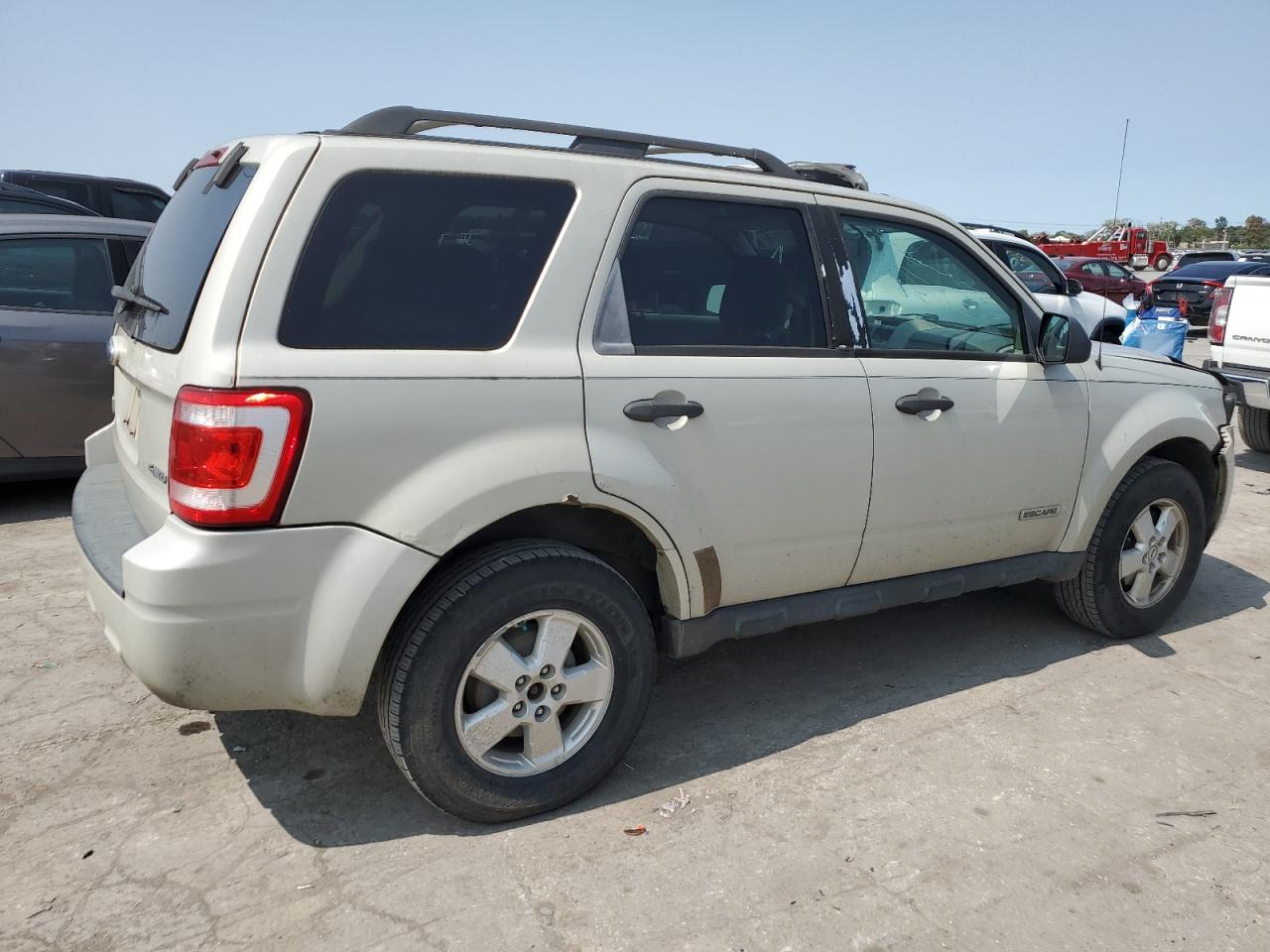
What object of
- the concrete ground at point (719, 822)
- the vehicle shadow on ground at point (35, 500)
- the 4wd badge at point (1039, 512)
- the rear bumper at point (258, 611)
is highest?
the rear bumper at point (258, 611)

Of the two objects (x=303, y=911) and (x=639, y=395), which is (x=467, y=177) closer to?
(x=639, y=395)

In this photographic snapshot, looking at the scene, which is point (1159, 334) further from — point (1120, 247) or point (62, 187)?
point (1120, 247)

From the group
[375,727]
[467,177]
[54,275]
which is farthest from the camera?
[54,275]

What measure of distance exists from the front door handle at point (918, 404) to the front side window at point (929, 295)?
219 millimetres

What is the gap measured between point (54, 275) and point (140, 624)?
417 centimetres

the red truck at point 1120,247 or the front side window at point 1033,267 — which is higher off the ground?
the front side window at point 1033,267

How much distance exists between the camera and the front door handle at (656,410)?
2.89 metres

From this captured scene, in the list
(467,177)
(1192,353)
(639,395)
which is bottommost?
(1192,353)

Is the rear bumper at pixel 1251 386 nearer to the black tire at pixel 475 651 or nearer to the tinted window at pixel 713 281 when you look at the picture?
the tinted window at pixel 713 281

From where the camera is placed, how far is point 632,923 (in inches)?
98.2

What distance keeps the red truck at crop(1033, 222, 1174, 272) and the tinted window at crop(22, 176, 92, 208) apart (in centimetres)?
2699

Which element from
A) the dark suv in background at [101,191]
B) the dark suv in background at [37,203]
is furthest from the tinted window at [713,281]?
the dark suv in background at [101,191]

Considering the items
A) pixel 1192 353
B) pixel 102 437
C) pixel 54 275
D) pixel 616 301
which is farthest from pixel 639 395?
pixel 1192 353

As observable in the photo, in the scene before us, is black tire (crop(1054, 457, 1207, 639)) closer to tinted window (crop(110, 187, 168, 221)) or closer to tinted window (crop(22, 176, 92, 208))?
tinted window (crop(110, 187, 168, 221))
